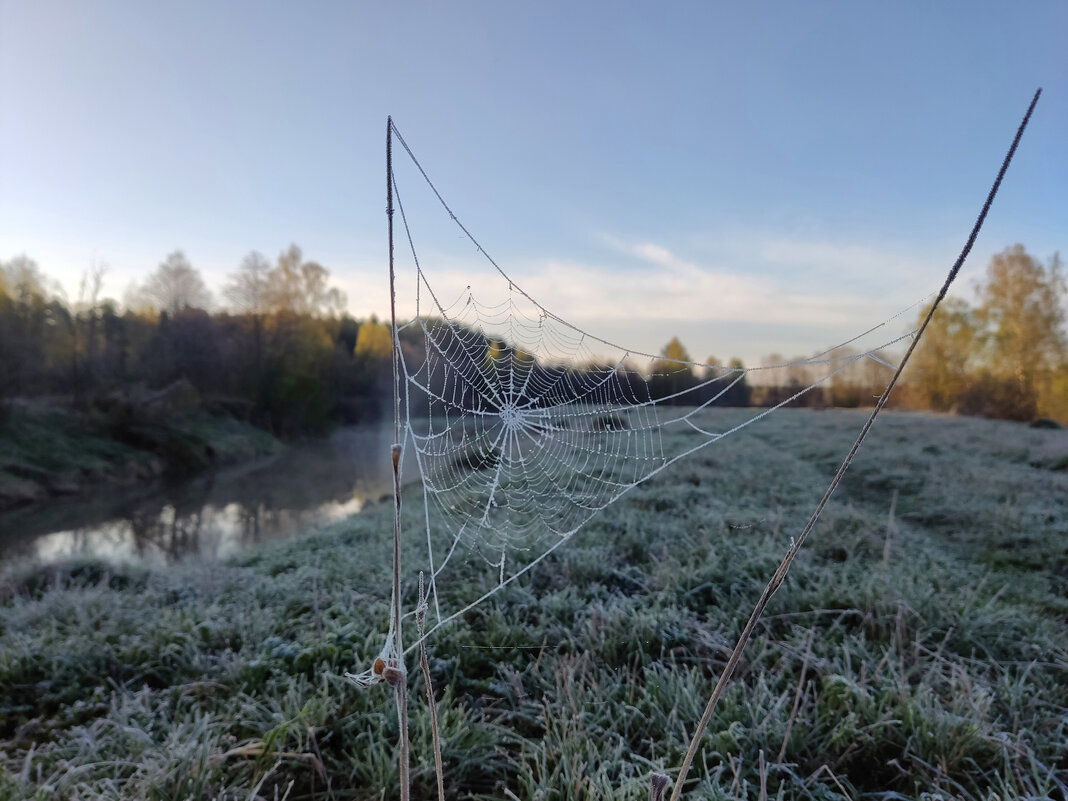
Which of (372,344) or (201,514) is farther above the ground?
(372,344)

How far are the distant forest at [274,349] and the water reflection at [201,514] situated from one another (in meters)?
4.06

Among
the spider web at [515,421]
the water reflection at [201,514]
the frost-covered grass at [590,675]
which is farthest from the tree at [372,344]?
the frost-covered grass at [590,675]

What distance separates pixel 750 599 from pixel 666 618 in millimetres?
780

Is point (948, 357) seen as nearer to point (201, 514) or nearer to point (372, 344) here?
point (372, 344)

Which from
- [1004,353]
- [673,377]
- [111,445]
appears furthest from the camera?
[1004,353]

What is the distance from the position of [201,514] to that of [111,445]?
7.86 m

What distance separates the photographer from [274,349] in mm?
26516

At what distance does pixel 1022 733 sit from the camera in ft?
7.60

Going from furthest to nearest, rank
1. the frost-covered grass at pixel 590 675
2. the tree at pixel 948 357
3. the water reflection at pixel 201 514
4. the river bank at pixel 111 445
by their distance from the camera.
Answer: the tree at pixel 948 357
the river bank at pixel 111 445
the water reflection at pixel 201 514
the frost-covered grass at pixel 590 675

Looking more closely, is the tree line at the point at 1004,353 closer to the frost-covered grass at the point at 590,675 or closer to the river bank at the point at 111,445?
the frost-covered grass at the point at 590,675

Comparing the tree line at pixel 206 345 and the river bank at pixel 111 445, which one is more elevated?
the tree line at pixel 206 345

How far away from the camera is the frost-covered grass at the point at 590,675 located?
2.20 m

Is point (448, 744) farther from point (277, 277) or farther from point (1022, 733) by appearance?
point (277, 277)

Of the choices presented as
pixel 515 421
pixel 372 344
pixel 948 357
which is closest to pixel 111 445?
pixel 372 344
